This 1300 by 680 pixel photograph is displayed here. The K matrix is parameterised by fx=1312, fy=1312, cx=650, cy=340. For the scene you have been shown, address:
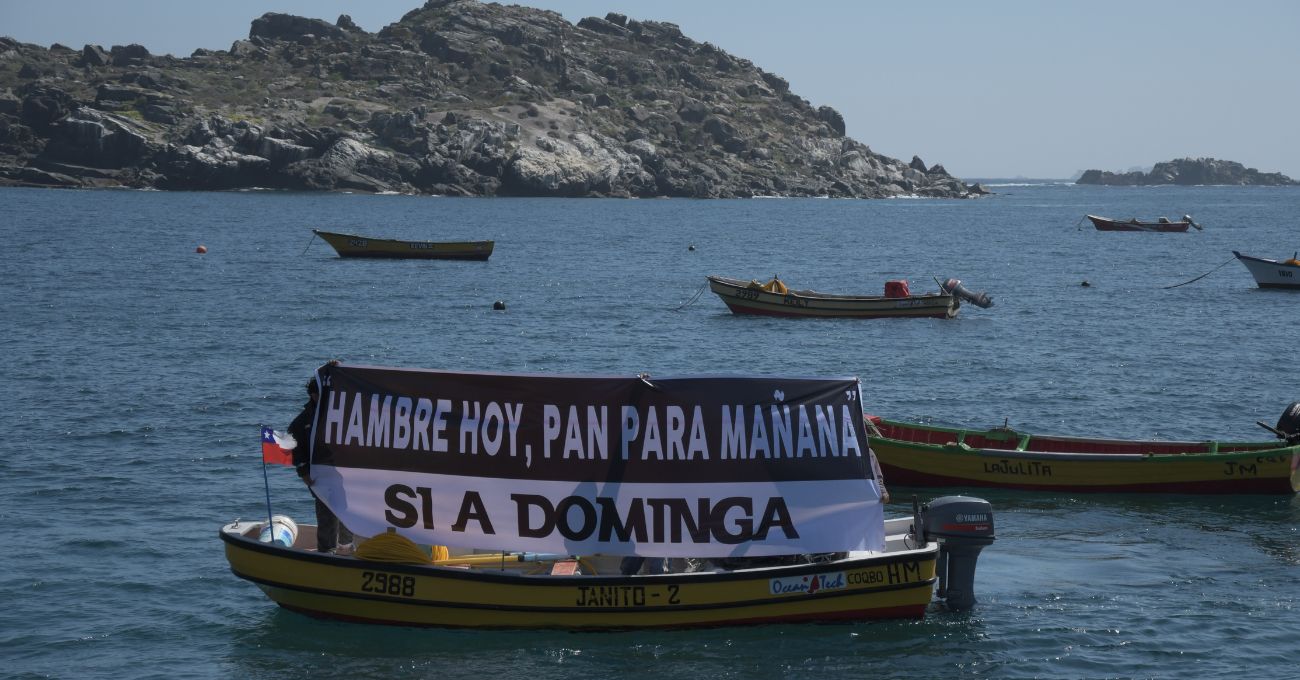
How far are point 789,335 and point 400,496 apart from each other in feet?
119

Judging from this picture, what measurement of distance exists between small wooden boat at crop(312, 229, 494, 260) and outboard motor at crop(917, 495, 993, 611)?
231 feet

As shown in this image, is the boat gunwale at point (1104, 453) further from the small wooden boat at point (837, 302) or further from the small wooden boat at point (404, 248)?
the small wooden boat at point (404, 248)

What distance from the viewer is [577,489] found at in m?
17.6

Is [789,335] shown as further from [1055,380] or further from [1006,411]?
[1006,411]

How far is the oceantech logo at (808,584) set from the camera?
17875 millimetres

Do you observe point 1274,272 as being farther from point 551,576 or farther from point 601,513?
point 551,576

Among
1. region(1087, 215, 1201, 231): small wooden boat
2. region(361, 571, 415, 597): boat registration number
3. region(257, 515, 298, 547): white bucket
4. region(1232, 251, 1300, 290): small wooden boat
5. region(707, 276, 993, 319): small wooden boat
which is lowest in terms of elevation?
region(361, 571, 415, 597): boat registration number

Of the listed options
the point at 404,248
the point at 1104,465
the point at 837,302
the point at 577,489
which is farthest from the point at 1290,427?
the point at 404,248

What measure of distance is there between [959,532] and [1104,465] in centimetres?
927

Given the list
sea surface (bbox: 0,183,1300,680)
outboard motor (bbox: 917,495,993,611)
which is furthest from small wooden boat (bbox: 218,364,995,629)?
outboard motor (bbox: 917,495,993,611)

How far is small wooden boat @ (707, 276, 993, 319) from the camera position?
185 feet

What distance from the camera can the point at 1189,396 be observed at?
39.5m

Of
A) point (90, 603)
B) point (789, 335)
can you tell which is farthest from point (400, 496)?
point (789, 335)

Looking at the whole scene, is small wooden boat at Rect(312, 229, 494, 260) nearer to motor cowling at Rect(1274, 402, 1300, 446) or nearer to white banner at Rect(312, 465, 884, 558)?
motor cowling at Rect(1274, 402, 1300, 446)
